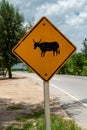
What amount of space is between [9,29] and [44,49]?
49.2m

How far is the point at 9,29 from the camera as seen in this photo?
55.7 m

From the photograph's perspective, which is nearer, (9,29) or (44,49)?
(44,49)

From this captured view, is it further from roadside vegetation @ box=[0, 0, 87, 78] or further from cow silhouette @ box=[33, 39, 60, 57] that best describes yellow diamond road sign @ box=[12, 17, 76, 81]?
roadside vegetation @ box=[0, 0, 87, 78]

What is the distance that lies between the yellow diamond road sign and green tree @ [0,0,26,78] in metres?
47.9

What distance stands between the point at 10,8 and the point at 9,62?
7.11 m

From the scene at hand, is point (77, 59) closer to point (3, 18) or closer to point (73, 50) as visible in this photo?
point (3, 18)

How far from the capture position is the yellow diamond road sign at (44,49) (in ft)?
22.4

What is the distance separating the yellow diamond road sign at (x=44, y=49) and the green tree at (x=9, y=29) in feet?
157

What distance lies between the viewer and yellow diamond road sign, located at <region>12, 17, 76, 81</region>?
6.82m

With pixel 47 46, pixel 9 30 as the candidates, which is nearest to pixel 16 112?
pixel 47 46

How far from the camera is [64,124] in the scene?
35.4 feet

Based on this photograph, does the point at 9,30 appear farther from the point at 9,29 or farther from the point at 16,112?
the point at 16,112

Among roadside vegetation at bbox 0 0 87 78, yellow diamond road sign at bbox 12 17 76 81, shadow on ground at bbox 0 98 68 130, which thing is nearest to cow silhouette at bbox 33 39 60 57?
yellow diamond road sign at bbox 12 17 76 81

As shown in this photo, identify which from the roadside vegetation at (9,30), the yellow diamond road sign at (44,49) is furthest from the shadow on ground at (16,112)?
the roadside vegetation at (9,30)
